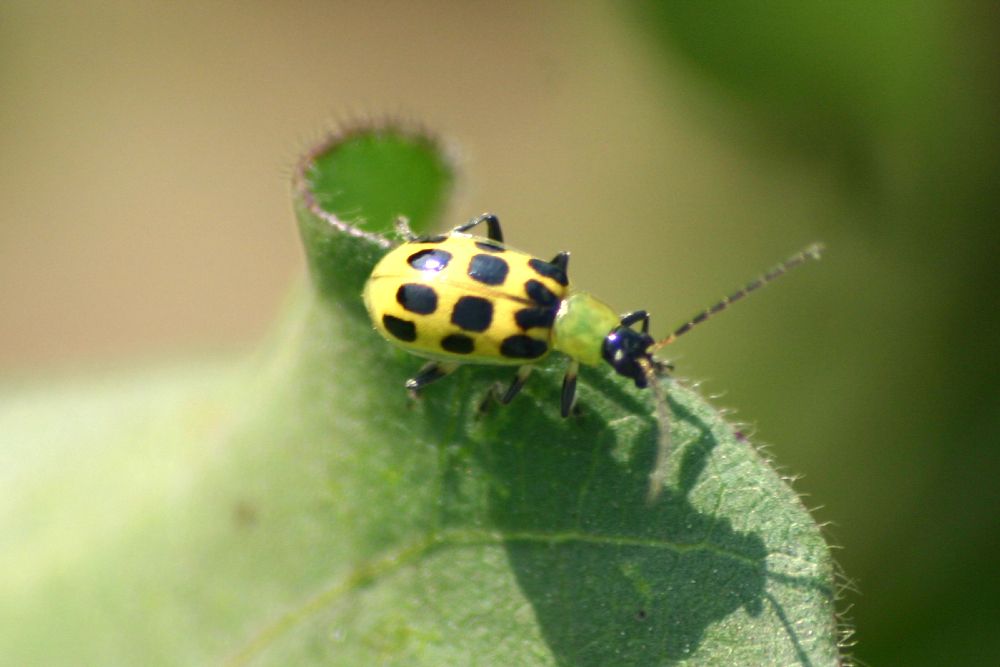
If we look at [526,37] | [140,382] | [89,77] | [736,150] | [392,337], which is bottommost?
[89,77]

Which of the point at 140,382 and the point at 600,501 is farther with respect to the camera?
the point at 140,382

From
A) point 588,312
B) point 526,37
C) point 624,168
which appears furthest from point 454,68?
point 588,312

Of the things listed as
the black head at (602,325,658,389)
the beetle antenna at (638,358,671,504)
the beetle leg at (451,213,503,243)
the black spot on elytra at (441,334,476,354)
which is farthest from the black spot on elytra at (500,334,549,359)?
the beetle leg at (451,213,503,243)

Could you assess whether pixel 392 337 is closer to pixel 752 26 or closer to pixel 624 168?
pixel 752 26

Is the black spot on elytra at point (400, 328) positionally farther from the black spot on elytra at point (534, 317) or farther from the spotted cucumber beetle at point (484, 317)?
the black spot on elytra at point (534, 317)

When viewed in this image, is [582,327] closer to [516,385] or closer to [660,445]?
[516,385]

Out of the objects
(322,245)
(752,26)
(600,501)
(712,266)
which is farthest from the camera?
(712,266)

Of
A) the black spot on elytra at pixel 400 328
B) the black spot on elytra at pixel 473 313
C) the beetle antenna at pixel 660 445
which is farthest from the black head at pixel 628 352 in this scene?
the black spot on elytra at pixel 400 328
